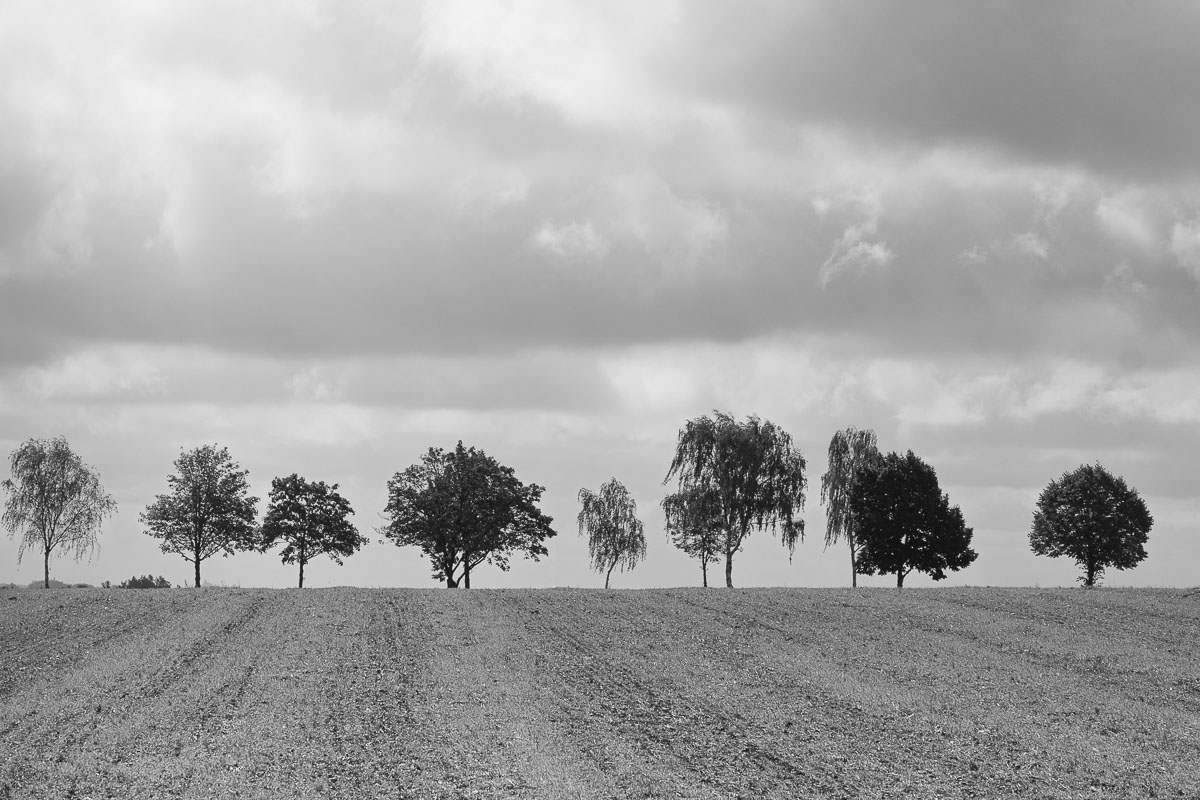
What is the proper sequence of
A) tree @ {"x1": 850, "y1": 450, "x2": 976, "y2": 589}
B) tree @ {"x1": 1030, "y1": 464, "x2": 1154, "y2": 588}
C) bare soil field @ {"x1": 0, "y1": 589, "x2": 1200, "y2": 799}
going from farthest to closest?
tree @ {"x1": 1030, "y1": 464, "x2": 1154, "y2": 588} < tree @ {"x1": 850, "y1": 450, "x2": 976, "y2": 589} < bare soil field @ {"x1": 0, "y1": 589, "x2": 1200, "y2": 799}

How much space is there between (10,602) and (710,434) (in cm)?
4414

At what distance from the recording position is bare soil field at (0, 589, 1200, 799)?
67.7 feet

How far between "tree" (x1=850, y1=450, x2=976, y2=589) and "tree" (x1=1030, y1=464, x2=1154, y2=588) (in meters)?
14.7

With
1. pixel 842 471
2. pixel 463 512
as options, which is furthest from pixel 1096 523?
pixel 463 512

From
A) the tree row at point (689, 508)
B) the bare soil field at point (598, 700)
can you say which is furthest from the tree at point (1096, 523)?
the bare soil field at point (598, 700)

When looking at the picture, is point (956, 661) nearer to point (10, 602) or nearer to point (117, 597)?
point (117, 597)

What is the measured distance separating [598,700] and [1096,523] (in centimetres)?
6781

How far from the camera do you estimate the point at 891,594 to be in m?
52.8

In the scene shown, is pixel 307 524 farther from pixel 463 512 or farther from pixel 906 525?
pixel 906 525

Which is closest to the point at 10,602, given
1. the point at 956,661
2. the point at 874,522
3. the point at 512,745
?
the point at 512,745

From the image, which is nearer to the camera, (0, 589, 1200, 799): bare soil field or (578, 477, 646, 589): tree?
(0, 589, 1200, 799): bare soil field

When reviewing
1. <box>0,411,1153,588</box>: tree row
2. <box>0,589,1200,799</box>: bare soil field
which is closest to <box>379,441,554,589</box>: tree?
<box>0,411,1153,588</box>: tree row

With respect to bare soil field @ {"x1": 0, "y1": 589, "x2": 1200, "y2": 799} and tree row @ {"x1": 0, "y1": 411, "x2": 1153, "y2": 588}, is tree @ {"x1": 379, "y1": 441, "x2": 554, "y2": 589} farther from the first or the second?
bare soil field @ {"x1": 0, "y1": 589, "x2": 1200, "y2": 799}

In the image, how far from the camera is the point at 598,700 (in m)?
27.6
